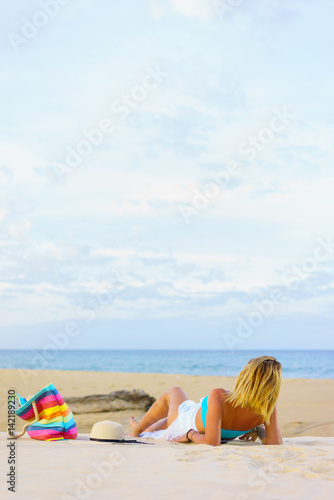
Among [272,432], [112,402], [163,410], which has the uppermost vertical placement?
[163,410]

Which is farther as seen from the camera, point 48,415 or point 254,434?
point 254,434

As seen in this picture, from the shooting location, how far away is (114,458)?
12.7 feet

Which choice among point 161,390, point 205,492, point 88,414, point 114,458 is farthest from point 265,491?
point 161,390

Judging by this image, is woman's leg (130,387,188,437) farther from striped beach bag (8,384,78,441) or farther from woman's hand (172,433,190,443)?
striped beach bag (8,384,78,441)

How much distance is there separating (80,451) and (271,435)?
176 centimetres

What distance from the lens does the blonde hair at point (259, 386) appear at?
4.50 metres

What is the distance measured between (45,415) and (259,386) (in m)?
1.94

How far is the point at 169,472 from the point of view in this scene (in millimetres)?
3418

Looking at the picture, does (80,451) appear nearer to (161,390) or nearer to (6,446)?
(6,446)

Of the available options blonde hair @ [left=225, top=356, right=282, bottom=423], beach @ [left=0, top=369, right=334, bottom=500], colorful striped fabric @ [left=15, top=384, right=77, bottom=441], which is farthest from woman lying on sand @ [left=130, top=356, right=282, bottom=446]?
colorful striped fabric @ [left=15, top=384, right=77, bottom=441]

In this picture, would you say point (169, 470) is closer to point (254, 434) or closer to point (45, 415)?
point (45, 415)

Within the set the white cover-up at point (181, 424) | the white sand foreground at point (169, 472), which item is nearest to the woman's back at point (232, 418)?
the white cover-up at point (181, 424)

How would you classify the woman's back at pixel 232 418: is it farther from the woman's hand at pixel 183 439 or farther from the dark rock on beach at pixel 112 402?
the dark rock on beach at pixel 112 402

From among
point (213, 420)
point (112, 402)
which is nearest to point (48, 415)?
point (213, 420)
